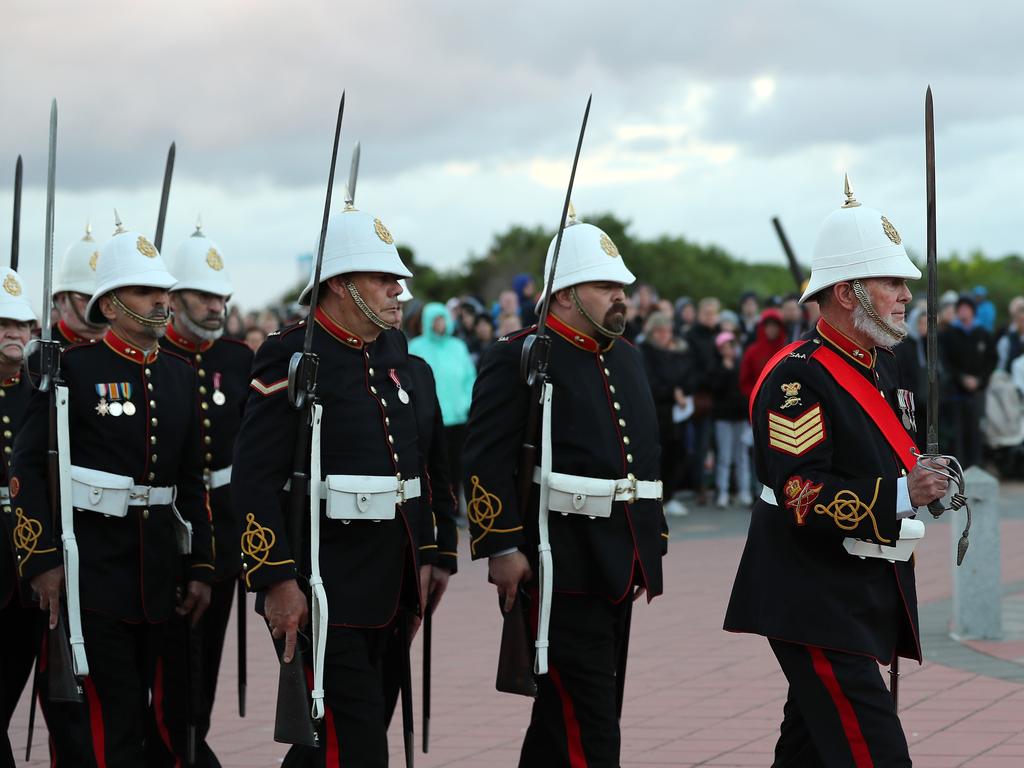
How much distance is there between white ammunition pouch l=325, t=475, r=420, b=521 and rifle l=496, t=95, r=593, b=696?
462 mm

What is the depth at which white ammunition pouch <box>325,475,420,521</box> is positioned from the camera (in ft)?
17.4

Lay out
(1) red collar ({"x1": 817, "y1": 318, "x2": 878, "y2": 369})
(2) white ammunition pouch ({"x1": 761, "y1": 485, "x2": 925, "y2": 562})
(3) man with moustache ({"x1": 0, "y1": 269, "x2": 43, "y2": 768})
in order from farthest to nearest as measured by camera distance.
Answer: (3) man with moustache ({"x1": 0, "y1": 269, "x2": 43, "y2": 768})
(1) red collar ({"x1": 817, "y1": 318, "x2": 878, "y2": 369})
(2) white ammunition pouch ({"x1": 761, "y1": 485, "x2": 925, "y2": 562})

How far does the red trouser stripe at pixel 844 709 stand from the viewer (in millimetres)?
4691

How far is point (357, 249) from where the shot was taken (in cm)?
555

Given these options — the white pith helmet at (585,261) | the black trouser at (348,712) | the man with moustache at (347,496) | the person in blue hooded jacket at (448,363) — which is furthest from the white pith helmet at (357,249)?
the person in blue hooded jacket at (448,363)

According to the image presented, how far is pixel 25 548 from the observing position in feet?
19.2

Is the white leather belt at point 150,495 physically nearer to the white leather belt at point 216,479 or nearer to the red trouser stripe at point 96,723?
the white leather belt at point 216,479

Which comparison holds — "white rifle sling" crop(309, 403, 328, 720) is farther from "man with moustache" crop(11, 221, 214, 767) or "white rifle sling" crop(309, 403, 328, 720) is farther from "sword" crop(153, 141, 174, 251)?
"sword" crop(153, 141, 174, 251)

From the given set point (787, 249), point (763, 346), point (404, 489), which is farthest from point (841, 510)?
point (763, 346)

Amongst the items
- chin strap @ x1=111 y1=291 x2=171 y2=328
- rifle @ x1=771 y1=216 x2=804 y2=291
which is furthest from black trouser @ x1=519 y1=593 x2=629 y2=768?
rifle @ x1=771 y1=216 x2=804 y2=291

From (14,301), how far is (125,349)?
2.56 feet

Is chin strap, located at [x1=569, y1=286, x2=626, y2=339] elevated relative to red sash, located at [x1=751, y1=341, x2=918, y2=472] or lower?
elevated

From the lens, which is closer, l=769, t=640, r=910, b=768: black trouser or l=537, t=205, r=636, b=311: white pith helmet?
l=769, t=640, r=910, b=768: black trouser

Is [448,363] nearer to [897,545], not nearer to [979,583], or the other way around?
[979,583]
